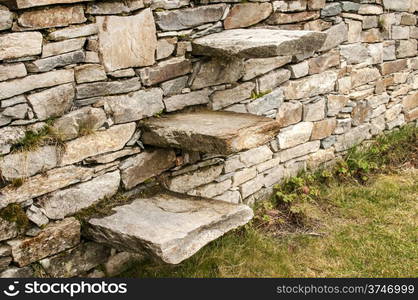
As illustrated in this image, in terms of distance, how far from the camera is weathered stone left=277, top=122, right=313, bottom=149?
14.5ft


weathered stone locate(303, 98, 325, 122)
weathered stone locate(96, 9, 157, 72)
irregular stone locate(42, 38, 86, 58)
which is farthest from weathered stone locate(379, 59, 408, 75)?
irregular stone locate(42, 38, 86, 58)

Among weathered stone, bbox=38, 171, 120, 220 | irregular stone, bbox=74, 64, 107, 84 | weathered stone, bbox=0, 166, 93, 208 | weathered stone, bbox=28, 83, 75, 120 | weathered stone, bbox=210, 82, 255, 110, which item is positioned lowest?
weathered stone, bbox=38, 171, 120, 220

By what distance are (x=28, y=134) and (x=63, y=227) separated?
1.89 feet

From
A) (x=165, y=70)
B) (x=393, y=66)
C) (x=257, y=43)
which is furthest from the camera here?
(x=393, y=66)

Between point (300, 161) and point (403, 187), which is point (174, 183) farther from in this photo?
point (403, 187)

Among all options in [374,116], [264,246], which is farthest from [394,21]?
[264,246]

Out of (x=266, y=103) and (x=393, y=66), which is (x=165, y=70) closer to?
(x=266, y=103)

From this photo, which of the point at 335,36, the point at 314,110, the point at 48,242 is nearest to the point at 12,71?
the point at 48,242

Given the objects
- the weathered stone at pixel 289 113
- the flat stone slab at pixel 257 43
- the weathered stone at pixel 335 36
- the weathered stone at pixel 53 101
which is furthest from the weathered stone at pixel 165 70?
the weathered stone at pixel 335 36

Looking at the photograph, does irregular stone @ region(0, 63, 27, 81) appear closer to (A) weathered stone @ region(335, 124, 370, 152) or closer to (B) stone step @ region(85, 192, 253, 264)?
(B) stone step @ region(85, 192, 253, 264)

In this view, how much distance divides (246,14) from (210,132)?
3.76 ft

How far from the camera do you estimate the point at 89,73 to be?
3020mm

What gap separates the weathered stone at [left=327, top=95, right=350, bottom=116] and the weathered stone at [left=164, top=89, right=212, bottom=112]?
155 cm

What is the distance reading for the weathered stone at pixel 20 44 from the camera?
8.71ft
